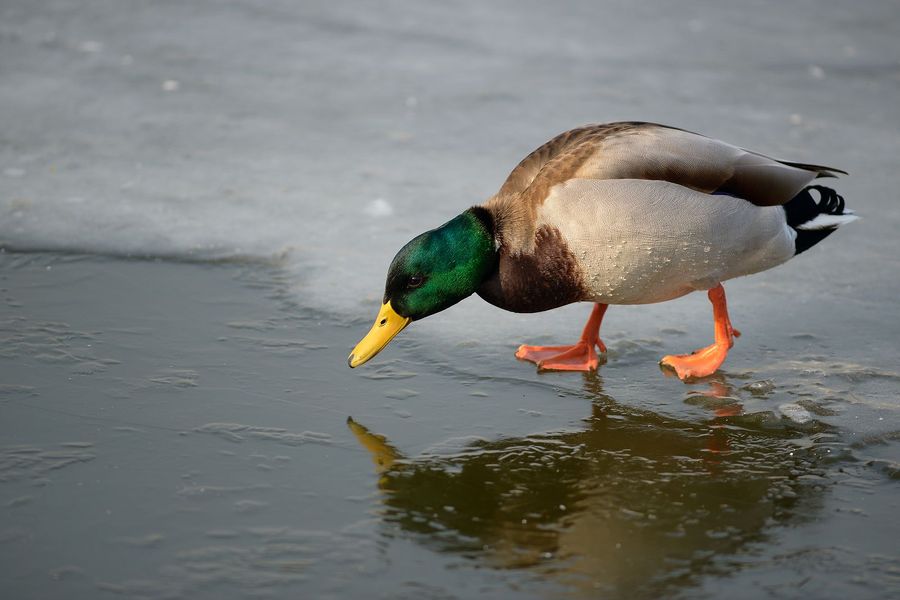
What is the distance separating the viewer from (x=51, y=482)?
11.2ft

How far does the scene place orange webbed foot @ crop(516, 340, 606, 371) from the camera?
446 cm

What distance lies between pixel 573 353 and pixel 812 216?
1073 mm

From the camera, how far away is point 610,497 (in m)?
3.50

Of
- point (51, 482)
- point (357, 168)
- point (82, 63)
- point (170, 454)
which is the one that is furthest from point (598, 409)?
point (82, 63)

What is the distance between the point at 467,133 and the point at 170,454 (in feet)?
12.1

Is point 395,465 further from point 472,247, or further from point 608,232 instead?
point 608,232

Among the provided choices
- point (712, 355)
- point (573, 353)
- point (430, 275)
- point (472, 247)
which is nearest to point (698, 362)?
point (712, 355)

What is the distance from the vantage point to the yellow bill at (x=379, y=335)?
399cm

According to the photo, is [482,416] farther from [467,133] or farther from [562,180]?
[467,133]

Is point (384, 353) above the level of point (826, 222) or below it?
below

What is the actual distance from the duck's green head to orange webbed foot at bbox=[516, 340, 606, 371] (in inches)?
18.0

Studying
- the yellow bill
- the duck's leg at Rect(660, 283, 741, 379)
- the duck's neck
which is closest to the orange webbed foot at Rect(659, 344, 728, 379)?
the duck's leg at Rect(660, 283, 741, 379)

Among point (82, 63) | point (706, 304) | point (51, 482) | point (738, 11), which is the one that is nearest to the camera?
point (51, 482)

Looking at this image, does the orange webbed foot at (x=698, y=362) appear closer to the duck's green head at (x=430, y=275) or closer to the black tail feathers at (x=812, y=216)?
the black tail feathers at (x=812, y=216)
